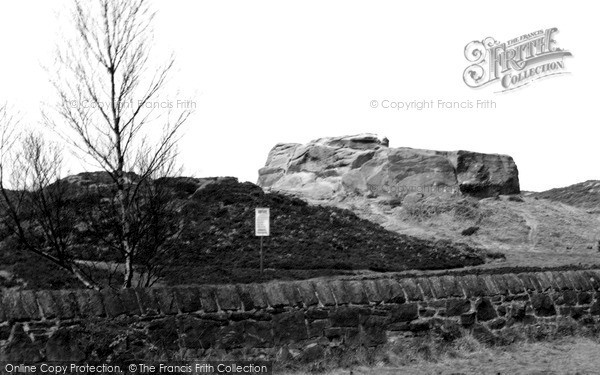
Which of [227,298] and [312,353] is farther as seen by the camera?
[312,353]

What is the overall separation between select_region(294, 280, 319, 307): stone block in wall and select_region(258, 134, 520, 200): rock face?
33843mm

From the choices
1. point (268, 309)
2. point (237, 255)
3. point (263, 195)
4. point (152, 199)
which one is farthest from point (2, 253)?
point (268, 309)

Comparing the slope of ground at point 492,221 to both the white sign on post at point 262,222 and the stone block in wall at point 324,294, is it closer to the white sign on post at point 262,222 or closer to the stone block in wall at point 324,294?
the white sign on post at point 262,222

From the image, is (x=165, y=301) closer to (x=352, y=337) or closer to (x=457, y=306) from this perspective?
(x=352, y=337)

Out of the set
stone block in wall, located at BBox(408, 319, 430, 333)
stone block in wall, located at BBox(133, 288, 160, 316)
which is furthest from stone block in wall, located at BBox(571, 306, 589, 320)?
stone block in wall, located at BBox(133, 288, 160, 316)

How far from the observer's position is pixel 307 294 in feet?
26.6

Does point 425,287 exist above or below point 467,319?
above

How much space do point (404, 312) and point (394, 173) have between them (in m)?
34.2

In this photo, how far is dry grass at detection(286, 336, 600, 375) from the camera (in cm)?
817

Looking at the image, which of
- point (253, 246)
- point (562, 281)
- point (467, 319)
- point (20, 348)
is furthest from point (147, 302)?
point (253, 246)

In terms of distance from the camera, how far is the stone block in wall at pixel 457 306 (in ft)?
29.8

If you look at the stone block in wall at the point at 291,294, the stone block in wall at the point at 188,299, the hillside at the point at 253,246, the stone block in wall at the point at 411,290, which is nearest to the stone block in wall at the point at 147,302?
the stone block in wall at the point at 188,299

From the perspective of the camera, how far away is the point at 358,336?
8312 millimetres

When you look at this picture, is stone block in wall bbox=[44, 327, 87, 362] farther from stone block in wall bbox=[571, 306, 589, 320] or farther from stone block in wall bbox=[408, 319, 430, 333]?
stone block in wall bbox=[571, 306, 589, 320]
